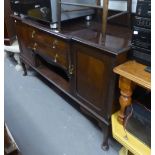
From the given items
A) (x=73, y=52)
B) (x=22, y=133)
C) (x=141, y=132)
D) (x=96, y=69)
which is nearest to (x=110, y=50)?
(x=96, y=69)

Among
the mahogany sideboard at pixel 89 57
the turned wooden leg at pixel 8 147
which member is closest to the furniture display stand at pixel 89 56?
the mahogany sideboard at pixel 89 57

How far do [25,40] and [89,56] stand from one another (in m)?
0.97

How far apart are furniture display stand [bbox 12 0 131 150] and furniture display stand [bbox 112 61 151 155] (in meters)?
0.05

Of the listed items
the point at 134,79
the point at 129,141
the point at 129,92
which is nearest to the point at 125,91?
the point at 129,92

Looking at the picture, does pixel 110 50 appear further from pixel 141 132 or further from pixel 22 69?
pixel 22 69

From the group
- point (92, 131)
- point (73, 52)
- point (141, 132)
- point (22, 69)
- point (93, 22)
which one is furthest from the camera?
point (22, 69)

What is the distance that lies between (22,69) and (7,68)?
0.24m

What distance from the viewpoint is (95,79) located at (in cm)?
112

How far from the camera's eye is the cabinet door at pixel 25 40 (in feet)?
5.65

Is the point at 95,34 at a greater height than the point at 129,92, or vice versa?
the point at 95,34

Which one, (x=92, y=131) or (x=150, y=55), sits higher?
(x=150, y=55)

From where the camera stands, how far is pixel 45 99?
1.76 meters

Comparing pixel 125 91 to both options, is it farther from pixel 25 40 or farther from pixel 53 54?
pixel 25 40

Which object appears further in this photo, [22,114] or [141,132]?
[22,114]
